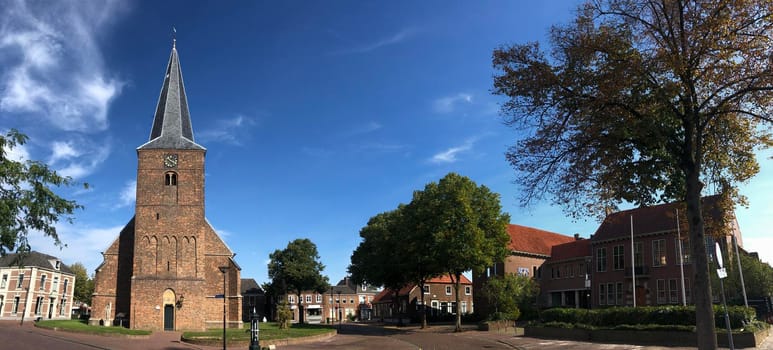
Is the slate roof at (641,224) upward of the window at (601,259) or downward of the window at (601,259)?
upward

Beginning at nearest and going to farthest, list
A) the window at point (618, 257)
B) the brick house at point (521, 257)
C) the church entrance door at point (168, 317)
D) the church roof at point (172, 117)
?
the church entrance door at point (168, 317), the window at point (618, 257), the church roof at point (172, 117), the brick house at point (521, 257)

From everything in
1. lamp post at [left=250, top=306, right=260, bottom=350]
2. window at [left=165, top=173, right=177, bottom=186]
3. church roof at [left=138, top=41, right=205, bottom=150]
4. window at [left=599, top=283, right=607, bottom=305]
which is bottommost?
lamp post at [left=250, top=306, right=260, bottom=350]

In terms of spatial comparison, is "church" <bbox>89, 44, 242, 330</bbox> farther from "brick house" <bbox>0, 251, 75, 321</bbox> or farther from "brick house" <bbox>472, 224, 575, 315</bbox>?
"brick house" <bbox>472, 224, 575, 315</bbox>

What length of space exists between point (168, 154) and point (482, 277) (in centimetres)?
3513

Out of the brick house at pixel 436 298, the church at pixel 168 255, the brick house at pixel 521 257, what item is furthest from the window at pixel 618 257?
the church at pixel 168 255

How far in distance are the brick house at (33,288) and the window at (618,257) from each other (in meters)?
65.1

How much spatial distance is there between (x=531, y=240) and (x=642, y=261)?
1713cm

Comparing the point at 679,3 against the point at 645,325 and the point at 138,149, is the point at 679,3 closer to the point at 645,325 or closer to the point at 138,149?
the point at 645,325

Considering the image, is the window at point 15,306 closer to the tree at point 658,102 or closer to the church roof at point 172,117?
the church roof at point 172,117

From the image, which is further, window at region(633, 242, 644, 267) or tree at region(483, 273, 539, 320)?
window at region(633, 242, 644, 267)

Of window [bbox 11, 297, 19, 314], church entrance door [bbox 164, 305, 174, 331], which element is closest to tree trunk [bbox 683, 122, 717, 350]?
church entrance door [bbox 164, 305, 174, 331]

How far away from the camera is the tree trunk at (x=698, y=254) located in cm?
1115

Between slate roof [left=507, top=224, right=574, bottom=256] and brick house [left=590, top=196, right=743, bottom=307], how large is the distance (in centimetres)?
921

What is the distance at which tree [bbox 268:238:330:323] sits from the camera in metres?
74.8
